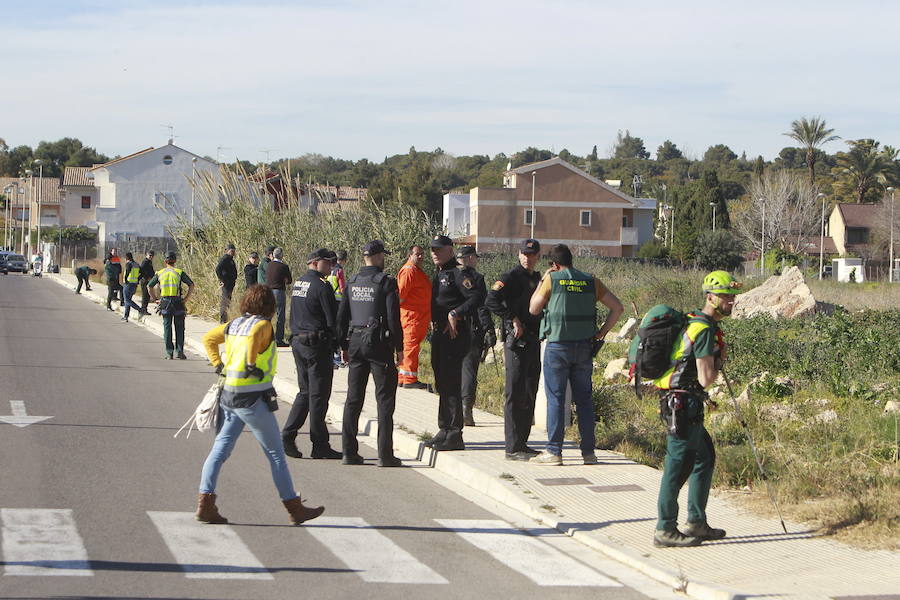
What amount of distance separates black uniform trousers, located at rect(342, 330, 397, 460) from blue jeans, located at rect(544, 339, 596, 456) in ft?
4.70

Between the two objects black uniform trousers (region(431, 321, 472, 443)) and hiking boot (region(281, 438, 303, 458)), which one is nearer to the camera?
black uniform trousers (region(431, 321, 472, 443))

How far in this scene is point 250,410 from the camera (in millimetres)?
7367

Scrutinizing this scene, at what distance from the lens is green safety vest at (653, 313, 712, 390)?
6980mm

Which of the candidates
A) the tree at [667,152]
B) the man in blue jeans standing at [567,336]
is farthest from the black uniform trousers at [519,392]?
the tree at [667,152]

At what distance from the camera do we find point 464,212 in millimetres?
82500

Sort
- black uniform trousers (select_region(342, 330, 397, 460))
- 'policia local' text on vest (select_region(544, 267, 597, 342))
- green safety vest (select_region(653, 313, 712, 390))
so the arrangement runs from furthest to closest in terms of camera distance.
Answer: black uniform trousers (select_region(342, 330, 397, 460))
'policia local' text on vest (select_region(544, 267, 597, 342))
green safety vest (select_region(653, 313, 712, 390))

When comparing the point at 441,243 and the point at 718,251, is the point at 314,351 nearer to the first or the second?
the point at 441,243

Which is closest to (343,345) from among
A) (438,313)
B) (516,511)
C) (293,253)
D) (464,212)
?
(438,313)

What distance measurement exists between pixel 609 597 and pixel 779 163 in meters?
145

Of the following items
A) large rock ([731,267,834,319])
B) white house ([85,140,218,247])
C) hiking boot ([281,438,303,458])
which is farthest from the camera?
white house ([85,140,218,247])

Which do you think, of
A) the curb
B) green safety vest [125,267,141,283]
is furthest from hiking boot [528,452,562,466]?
green safety vest [125,267,141,283]

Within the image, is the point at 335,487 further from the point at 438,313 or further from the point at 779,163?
the point at 779,163

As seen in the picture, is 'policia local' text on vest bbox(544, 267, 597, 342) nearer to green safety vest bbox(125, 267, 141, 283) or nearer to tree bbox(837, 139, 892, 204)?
green safety vest bbox(125, 267, 141, 283)

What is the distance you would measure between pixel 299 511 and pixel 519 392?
9.73ft
